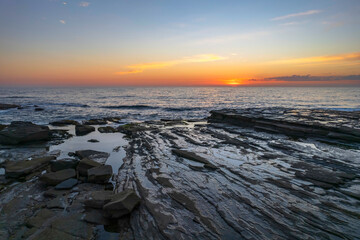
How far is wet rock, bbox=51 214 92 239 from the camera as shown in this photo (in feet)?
16.5

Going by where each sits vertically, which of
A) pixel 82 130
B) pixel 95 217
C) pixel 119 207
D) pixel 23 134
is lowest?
pixel 95 217

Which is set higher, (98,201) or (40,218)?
(98,201)

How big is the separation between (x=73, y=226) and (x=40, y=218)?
122 cm

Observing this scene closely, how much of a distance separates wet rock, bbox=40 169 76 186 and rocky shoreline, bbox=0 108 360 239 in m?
0.04

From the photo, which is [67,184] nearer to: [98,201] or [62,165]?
[62,165]

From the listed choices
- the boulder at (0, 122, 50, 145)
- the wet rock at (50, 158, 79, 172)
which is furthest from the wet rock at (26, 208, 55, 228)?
the boulder at (0, 122, 50, 145)

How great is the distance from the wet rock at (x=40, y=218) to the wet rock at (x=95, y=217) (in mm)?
1083

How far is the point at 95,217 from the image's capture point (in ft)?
18.6

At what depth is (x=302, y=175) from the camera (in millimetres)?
8328

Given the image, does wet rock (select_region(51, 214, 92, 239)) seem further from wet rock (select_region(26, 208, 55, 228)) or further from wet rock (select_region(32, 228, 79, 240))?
wet rock (select_region(26, 208, 55, 228))

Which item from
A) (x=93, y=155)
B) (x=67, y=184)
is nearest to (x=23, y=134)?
(x=93, y=155)

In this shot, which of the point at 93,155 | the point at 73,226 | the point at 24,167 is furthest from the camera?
the point at 93,155

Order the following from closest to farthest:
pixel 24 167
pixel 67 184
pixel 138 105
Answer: pixel 67 184
pixel 24 167
pixel 138 105

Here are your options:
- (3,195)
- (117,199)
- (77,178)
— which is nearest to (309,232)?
(117,199)
